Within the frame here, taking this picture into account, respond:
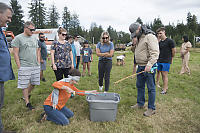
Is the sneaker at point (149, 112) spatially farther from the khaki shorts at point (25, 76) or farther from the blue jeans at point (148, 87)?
the khaki shorts at point (25, 76)

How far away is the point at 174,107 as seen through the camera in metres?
3.42

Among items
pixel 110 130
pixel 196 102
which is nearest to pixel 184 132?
pixel 110 130

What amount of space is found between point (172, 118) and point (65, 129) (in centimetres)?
228

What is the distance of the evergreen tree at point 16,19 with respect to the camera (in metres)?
40.0

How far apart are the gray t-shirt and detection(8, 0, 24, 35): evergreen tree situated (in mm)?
44459

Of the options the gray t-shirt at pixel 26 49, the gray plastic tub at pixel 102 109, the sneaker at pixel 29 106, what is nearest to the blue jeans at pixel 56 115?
the gray plastic tub at pixel 102 109

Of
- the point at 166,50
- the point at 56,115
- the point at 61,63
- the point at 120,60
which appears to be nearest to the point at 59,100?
the point at 56,115

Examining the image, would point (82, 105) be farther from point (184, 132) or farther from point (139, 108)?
point (184, 132)

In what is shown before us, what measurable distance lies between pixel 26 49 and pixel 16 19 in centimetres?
4671

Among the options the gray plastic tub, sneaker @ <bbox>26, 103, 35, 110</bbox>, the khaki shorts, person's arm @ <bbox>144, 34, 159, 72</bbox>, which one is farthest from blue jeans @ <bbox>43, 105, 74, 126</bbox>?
person's arm @ <bbox>144, 34, 159, 72</bbox>

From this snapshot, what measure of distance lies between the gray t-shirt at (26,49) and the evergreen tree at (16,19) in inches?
1750

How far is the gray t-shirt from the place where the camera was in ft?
9.77

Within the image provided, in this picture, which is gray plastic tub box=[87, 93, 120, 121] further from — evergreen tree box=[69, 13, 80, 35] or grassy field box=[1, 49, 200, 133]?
evergreen tree box=[69, 13, 80, 35]

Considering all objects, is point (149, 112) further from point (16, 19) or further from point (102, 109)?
point (16, 19)
